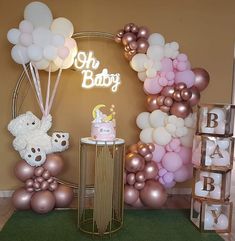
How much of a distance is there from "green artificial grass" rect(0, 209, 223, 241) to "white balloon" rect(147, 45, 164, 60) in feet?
5.06

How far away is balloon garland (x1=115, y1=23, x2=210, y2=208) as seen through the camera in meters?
3.07

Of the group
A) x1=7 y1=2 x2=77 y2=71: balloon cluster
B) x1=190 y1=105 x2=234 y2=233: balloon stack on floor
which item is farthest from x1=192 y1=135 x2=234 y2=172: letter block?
x1=7 y1=2 x2=77 y2=71: balloon cluster

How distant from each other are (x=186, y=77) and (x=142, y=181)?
43.9 inches

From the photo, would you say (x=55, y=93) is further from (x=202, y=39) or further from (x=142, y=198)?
(x=202, y=39)

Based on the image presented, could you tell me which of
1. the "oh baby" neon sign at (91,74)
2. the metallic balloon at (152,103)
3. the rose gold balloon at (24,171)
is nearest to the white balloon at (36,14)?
the "oh baby" neon sign at (91,74)

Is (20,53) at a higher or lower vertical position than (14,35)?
lower

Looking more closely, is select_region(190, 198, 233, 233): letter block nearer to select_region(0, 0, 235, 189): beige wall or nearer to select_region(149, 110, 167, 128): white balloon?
select_region(149, 110, 167, 128): white balloon

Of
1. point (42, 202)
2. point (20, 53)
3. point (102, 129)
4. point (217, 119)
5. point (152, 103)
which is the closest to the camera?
point (102, 129)

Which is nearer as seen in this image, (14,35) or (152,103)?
(14,35)

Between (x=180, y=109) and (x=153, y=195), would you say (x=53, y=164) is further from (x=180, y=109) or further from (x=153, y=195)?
(x=180, y=109)

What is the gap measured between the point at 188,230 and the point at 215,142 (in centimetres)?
81

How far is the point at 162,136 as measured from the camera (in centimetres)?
316

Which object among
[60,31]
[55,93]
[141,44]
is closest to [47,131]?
[55,93]

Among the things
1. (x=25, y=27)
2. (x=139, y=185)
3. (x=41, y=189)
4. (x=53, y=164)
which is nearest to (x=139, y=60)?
(x=25, y=27)
